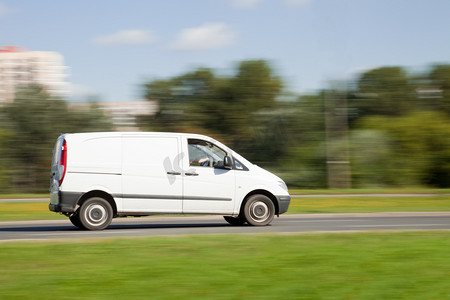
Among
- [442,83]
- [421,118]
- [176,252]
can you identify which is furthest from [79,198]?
[442,83]

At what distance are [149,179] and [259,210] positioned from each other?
2398mm

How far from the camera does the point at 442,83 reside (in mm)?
51594

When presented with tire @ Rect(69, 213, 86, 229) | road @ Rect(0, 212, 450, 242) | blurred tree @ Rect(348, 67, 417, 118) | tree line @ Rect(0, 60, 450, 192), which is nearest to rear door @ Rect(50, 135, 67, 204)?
tire @ Rect(69, 213, 86, 229)

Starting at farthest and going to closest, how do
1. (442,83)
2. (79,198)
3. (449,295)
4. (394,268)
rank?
(442,83) < (79,198) < (394,268) < (449,295)

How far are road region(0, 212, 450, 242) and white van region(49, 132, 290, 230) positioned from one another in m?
0.43

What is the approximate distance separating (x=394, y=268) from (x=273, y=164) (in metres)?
39.5

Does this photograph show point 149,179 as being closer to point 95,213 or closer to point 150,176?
point 150,176

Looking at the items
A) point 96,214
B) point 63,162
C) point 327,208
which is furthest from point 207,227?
point 327,208

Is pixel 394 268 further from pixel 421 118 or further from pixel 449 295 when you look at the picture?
pixel 421 118

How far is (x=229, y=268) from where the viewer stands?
7.35 metres

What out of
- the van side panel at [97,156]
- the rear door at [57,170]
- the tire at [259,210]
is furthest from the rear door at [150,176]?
the tire at [259,210]

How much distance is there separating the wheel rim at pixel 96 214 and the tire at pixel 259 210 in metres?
2.86

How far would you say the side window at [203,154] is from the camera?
1323 cm

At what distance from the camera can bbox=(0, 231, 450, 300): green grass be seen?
614 cm
